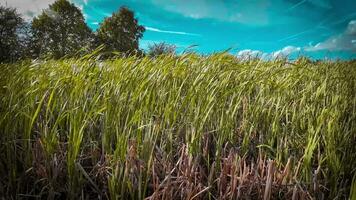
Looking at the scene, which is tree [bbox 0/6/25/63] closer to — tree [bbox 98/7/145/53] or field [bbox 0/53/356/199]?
tree [bbox 98/7/145/53]

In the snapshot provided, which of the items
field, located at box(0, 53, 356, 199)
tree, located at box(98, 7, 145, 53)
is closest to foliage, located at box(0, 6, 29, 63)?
tree, located at box(98, 7, 145, 53)

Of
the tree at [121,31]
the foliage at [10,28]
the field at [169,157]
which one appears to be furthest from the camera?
the tree at [121,31]

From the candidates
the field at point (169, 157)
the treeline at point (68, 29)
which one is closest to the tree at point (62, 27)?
the treeline at point (68, 29)

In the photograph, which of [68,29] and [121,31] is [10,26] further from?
[121,31]

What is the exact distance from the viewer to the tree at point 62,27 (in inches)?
1114

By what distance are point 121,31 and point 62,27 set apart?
4.75m

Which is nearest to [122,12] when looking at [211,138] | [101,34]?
[101,34]

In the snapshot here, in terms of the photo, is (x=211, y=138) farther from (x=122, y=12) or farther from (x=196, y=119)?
(x=122, y=12)

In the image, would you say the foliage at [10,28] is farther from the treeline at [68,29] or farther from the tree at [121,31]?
the tree at [121,31]

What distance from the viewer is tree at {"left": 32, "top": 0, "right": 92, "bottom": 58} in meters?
28.3

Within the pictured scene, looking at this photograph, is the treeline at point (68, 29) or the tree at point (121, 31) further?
the tree at point (121, 31)

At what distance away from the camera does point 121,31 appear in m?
31.7

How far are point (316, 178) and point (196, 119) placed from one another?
0.71 metres

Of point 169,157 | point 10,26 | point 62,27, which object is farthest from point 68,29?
point 169,157
